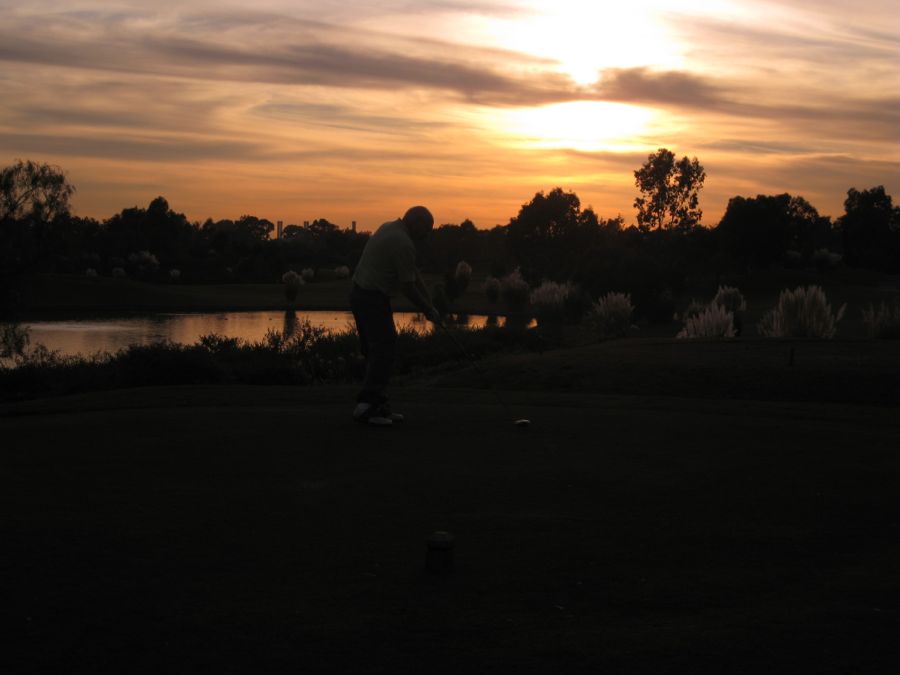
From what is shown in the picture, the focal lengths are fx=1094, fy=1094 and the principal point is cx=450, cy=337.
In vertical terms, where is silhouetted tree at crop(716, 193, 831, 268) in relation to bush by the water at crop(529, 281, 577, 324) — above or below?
above

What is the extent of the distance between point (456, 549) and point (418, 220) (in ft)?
18.5

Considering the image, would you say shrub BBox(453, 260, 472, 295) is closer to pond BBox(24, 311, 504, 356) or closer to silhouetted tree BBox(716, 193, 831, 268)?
pond BBox(24, 311, 504, 356)

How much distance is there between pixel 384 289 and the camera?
1117cm

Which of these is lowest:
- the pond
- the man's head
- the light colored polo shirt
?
the pond

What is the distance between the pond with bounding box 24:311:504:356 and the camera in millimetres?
38594

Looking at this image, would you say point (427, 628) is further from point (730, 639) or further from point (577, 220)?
point (577, 220)

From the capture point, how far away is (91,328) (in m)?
45.8

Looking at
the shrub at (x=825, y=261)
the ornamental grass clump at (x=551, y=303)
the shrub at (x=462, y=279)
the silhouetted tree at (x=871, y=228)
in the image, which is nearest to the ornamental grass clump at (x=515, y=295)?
the ornamental grass clump at (x=551, y=303)

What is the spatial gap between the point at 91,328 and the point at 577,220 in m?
51.5

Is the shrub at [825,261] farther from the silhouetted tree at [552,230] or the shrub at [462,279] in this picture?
the shrub at [462,279]

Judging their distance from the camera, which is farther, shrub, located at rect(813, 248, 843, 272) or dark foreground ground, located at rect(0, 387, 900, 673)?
shrub, located at rect(813, 248, 843, 272)

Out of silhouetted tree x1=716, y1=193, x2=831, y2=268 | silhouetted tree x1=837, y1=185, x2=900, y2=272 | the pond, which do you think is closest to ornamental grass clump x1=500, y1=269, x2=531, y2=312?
the pond

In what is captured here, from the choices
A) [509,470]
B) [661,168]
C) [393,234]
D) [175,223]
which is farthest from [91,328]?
[175,223]

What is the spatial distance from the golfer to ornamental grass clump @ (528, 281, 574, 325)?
35.9m
